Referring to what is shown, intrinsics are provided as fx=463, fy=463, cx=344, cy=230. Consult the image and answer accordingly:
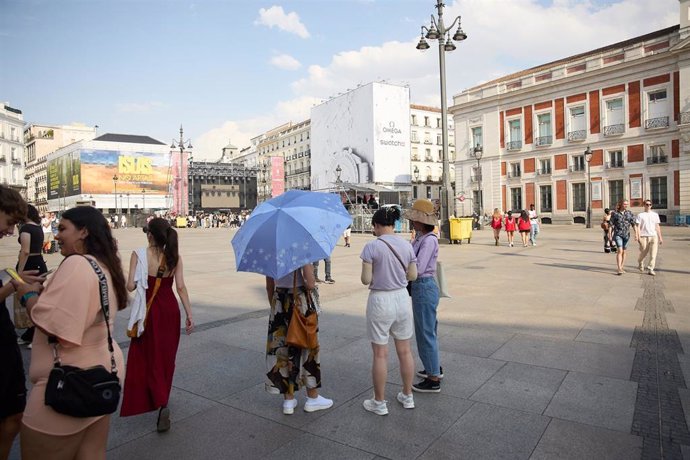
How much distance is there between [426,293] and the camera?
3920 mm

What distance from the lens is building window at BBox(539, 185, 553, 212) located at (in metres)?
39.2

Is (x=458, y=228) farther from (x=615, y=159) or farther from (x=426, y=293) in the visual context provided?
(x=615, y=159)

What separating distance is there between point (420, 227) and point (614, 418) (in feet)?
6.66

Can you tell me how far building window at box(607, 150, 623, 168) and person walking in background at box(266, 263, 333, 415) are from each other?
38.3 m

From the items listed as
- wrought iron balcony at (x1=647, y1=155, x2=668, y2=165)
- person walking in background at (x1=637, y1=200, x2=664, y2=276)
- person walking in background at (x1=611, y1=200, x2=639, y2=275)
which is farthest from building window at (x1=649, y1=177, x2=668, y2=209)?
person walking in background at (x1=637, y1=200, x2=664, y2=276)

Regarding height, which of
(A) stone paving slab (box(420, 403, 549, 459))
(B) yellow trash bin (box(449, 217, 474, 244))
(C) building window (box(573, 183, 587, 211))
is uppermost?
(C) building window (box(573, 183, 587, 211))

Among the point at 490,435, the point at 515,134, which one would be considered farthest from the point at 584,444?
the point at 515,134

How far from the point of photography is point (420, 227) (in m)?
4.02

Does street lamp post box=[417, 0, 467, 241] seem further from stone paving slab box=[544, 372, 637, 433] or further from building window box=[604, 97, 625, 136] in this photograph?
building window box=[604, 97, 625, 136]

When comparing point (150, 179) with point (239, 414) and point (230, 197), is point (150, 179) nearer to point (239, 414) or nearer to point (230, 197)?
point (230, 197)

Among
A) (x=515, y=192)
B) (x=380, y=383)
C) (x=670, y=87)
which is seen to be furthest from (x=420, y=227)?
(x=515, y=192)

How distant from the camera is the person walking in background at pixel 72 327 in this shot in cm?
196

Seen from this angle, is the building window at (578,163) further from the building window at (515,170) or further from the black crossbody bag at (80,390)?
the black crossbody bag at (80,390)

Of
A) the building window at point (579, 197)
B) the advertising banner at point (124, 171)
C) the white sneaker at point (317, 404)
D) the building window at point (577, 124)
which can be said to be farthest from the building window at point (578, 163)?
the advertising banner at point (124, 171)
